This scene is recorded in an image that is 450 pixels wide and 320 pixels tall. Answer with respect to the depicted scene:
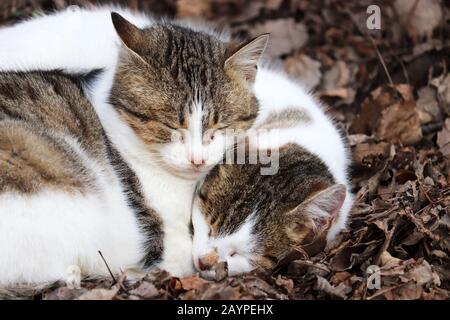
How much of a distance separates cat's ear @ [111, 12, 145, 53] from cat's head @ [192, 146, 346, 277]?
0.85 meters

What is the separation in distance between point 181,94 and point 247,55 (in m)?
0.50

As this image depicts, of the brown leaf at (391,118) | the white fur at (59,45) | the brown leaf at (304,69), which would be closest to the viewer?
the white fur at (59,45)

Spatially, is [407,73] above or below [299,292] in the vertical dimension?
above

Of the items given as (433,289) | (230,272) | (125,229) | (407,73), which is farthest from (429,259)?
(407,73)

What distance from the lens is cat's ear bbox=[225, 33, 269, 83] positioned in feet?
13.6

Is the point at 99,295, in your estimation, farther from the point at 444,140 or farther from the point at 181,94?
the point at 444,140

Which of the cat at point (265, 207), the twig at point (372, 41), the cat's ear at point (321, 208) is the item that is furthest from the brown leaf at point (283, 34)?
the cat's ear at point (321, 208)

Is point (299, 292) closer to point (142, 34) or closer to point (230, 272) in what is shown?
point (230, 272)

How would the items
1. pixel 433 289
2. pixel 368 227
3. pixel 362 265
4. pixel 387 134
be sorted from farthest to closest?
pixel 387 134 < pixel 368 227 < pixel 362 265 < pixel 433 289

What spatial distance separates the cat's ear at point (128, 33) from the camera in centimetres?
395

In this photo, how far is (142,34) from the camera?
4160mm

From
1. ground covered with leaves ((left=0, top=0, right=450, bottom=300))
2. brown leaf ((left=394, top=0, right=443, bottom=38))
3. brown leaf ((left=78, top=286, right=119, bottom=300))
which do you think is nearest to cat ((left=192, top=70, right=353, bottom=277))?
ground covered with leaves ((left=0, top=0, right=450, bottom=300))

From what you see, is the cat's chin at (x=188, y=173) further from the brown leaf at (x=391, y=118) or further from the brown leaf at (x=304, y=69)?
the brown leaf at (x=304, y=69)

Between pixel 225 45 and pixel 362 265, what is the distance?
5.21 feet
